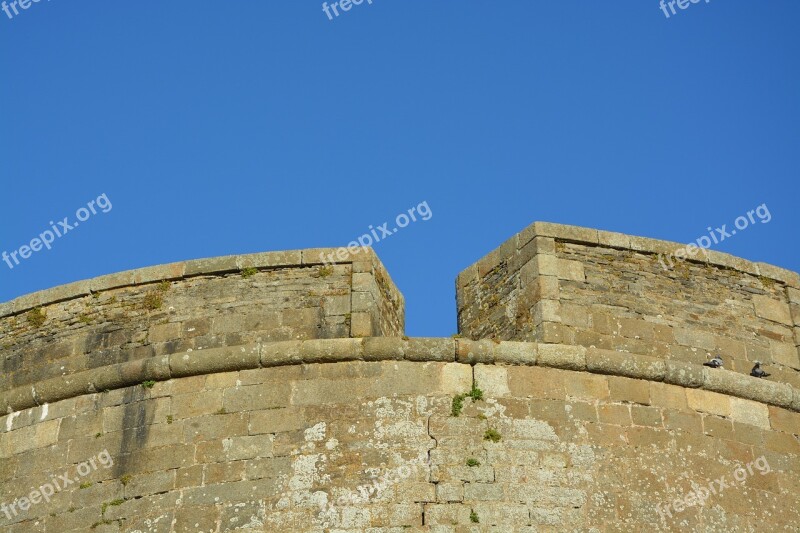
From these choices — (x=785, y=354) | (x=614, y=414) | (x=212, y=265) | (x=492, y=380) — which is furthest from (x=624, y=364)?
(x=212, y=265)

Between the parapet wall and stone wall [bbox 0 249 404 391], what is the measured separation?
1.03 metres

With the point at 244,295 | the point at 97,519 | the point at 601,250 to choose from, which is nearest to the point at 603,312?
the point at 601,250

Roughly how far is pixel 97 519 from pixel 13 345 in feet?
7.20

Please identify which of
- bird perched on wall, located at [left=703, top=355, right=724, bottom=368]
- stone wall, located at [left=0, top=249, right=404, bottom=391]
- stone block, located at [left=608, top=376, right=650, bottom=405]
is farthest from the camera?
bird perched on wall, located at [left=703, top=355, right=724, bottom=368]

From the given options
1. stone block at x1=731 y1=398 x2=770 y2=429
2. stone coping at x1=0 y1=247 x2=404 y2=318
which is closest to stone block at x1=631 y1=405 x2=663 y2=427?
stone block at x1=731 y1=398 x2=770 y2=429

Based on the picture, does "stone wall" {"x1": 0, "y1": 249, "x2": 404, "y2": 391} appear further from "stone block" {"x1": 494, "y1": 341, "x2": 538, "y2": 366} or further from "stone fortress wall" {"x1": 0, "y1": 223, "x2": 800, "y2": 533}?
"stone block" {"x1": 494, "y1": 341, "x2": 538, "y2": 366}

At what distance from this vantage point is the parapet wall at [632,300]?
1015 cm

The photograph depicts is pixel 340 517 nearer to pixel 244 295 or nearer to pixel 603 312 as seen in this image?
pixel 244 295

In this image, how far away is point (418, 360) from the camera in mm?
9727

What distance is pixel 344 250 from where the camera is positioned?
33.9 feet

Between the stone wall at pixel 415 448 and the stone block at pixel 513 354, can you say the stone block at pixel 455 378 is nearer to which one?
the stone wall at pixel 415 448

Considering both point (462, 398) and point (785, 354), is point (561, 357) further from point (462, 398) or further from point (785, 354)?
point (785, 354)

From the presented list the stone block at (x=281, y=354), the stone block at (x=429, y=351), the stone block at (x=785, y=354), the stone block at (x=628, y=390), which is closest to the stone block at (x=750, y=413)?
the stone block at (x=785, y=354)

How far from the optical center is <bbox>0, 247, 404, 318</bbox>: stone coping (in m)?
10.3
